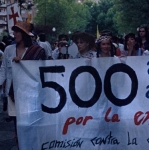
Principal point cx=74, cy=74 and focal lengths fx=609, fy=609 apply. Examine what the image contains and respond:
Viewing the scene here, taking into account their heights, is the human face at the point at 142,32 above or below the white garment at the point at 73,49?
above

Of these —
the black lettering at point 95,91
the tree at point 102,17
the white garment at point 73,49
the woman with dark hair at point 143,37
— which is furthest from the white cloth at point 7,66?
the tree at point 102,17

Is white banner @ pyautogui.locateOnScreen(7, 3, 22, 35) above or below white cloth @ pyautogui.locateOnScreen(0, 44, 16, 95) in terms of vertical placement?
above

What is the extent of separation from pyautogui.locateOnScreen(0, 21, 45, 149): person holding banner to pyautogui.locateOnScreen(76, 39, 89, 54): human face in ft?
2.16

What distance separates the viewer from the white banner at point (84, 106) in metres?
6.06

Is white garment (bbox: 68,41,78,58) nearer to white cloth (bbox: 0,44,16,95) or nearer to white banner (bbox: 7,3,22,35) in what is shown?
white cloth (bbox: 0,44,16,95)

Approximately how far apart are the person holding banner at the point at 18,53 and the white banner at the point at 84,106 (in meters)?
0.70

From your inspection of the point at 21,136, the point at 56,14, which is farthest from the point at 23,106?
the point at 56,14

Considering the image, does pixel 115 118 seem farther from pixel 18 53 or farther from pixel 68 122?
pixel 18 53

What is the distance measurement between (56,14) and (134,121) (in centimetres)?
7247

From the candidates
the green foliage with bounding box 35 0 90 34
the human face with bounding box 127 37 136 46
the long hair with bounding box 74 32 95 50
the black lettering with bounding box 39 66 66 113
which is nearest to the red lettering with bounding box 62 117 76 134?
the black lettering with bounding box 39 66 66 113

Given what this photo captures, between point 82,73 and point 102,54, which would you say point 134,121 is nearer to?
point 82,73

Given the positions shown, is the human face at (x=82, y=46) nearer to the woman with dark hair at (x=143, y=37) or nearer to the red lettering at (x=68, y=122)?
the red lettering at (x=68, y=122)

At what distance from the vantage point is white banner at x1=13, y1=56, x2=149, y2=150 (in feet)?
19.9

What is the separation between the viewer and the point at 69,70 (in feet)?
20.1
